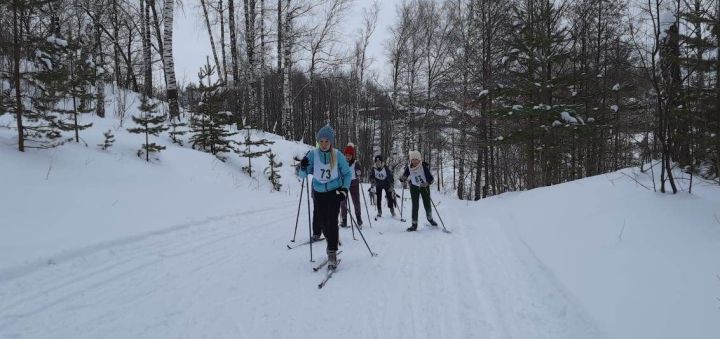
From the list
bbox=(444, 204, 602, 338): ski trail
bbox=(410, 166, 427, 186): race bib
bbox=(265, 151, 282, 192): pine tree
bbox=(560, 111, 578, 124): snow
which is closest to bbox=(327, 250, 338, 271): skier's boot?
bbox=(444, 204, 602, 338): ski trail

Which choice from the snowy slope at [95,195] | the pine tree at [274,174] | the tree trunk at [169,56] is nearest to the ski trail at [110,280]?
the snowy slope at [95,195]

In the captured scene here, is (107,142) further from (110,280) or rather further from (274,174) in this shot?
(110,280)

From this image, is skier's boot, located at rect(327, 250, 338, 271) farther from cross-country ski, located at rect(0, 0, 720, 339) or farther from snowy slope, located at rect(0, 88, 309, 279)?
snowy slope, located at rect(0, 88, 309, 279)

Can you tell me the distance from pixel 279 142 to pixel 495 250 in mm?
13663

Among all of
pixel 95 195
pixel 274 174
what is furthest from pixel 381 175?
pixel 95 195

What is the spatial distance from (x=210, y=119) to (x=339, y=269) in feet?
31.2

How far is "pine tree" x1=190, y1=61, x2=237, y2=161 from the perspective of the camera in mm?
12516

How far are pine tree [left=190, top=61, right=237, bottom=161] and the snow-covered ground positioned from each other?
460cm

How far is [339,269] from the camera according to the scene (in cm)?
563

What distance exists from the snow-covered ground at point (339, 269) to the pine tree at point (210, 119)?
4.60 meters

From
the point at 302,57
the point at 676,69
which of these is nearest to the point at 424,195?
the point at 676,69

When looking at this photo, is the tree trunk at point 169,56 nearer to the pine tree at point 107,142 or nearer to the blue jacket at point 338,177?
the pine tree at point 107,142

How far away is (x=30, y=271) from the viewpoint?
14.4 ft

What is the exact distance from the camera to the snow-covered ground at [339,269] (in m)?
3.60
